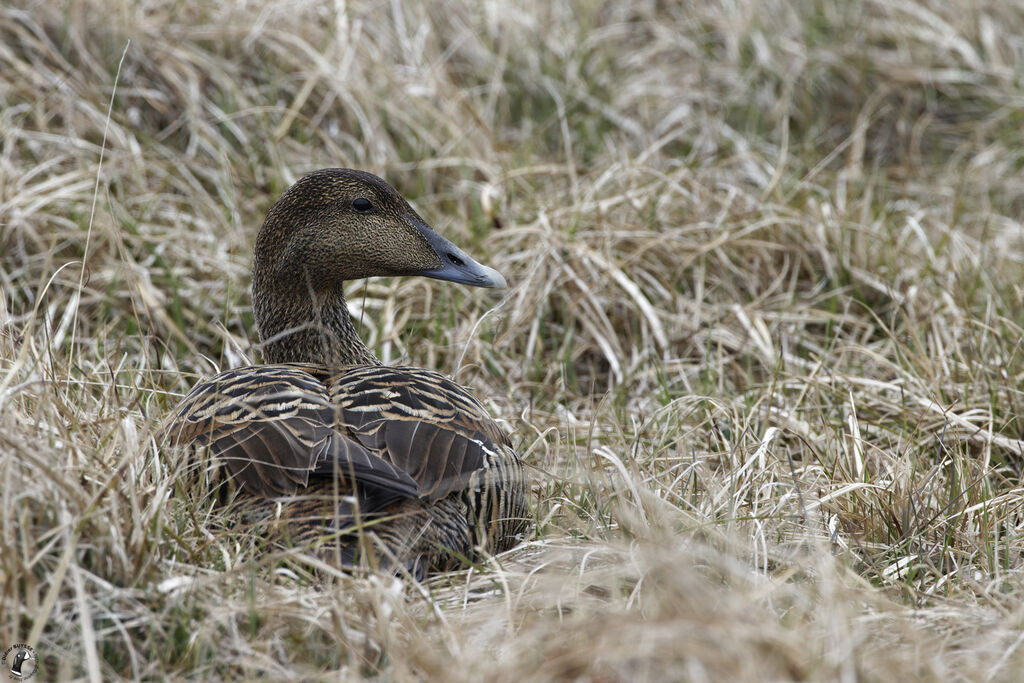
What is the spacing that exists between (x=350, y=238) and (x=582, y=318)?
3.65 ft

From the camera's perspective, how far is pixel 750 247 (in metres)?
4.67

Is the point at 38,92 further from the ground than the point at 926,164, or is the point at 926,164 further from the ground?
the point at 38,92

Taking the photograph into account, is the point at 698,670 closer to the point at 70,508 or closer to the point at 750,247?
the point at 70,508

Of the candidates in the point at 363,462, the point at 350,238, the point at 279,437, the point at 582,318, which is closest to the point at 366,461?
the point at 363,462

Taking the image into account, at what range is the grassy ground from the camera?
7.16ft

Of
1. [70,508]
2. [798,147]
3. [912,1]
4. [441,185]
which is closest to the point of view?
[70,508]

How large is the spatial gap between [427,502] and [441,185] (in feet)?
9.03

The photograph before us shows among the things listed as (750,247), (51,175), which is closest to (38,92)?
(51,175)

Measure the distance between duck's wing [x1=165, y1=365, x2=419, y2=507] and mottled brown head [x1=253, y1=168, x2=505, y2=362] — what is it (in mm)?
649

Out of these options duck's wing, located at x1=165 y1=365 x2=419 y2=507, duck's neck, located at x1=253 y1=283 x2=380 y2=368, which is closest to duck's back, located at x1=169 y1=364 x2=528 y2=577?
duck's wing, located at x1=165 y1=365 x2=419 y2=507

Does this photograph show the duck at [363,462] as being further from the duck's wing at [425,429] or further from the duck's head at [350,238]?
the duck's head at [350,238]

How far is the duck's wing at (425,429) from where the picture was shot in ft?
8.82

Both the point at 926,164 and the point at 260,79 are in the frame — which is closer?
the point at 260,79

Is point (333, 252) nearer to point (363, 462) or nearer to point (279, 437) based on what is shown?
point (279, 437)
